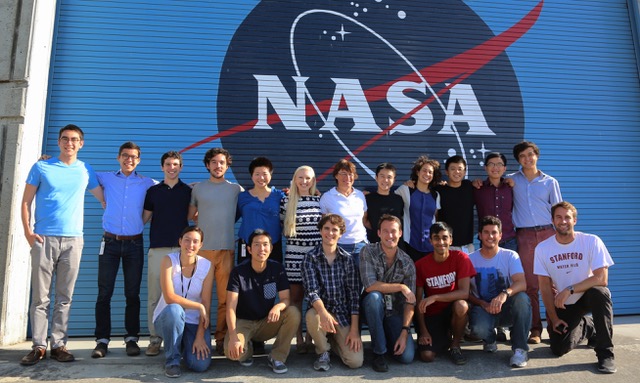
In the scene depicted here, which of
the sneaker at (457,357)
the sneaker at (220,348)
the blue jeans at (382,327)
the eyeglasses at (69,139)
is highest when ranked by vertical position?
the eyeglasses at (69,139)

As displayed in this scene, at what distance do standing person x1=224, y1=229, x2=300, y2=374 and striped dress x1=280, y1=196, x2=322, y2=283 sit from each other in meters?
0.30

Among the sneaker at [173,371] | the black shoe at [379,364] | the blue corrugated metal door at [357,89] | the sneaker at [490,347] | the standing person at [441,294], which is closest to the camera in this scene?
the sneaker at [173,371]

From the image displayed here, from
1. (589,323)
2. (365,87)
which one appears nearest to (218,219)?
(365,87)

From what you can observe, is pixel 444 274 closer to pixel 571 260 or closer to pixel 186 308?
pixel 571 260

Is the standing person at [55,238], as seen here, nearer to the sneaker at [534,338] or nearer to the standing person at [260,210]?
the standing person at [260,210]

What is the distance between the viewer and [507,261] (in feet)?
14.0

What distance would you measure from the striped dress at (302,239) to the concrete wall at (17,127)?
9.80 ft

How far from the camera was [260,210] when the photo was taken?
442 cm

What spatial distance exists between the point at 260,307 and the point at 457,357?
68.8 inches

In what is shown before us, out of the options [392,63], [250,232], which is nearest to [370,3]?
[392,63]

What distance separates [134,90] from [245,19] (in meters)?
1.75

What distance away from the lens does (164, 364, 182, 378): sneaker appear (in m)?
3.62

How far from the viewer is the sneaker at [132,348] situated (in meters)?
4.27

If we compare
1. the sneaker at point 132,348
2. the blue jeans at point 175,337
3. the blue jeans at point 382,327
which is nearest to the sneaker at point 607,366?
the blue jeans at point 382,327
